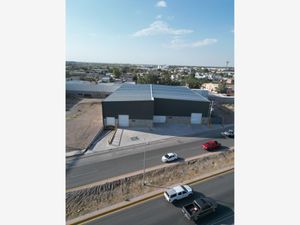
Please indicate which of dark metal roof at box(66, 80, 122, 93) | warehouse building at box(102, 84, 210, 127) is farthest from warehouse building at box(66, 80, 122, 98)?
warehouse building at box(102, 84, 210, 127)

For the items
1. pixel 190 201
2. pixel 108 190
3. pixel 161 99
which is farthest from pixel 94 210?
pixel 161 99

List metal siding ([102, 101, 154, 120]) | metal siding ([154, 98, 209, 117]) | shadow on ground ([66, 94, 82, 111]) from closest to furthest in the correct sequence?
metal siding ([102, 101, 154, 120])
metal siding ([154, 98, 209, 117])
shadow on ground ([66, 94, 82, 111])

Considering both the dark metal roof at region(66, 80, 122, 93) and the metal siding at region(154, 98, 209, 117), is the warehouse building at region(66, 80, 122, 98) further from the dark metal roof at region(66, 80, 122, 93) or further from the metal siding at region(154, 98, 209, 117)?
the metal siding at region(154, 98, 209, 117)

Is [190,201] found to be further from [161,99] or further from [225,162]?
[161,99]

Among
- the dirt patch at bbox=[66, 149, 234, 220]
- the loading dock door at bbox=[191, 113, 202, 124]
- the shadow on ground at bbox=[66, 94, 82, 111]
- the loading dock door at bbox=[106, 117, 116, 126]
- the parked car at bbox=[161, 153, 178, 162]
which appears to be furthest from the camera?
the shadow on ground at bbox=[66, 94, 82, 111]

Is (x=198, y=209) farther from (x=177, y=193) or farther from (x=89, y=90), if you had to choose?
(x=89, y=90)

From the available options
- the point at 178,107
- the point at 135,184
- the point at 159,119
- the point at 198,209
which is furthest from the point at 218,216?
the point at 178,107
